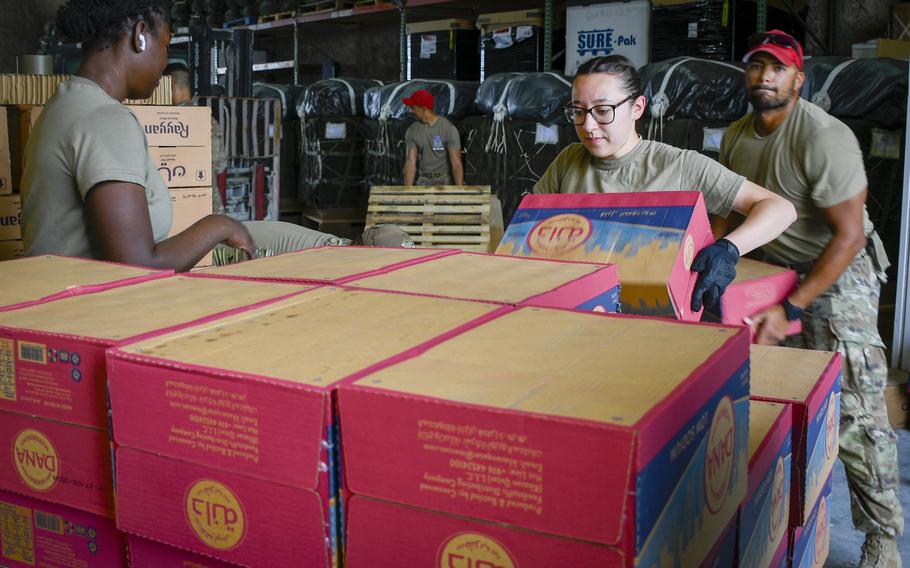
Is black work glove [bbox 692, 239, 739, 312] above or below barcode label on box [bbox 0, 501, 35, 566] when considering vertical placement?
above

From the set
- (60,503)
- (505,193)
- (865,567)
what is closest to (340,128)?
(505,193)

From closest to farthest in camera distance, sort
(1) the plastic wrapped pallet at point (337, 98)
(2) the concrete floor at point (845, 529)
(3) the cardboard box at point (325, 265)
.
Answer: (3) the cardboard box at point (325, 265) → (2) the concrete floor at point (845, 529) → (1) the plastic wrapped pallet at point (337, 98)

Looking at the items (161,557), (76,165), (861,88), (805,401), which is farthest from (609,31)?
(161,557)

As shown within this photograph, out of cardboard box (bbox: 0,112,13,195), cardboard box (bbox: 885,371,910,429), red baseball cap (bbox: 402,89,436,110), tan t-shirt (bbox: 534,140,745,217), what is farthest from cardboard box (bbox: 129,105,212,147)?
red baseball cap (bbox: 402,89,436,110)

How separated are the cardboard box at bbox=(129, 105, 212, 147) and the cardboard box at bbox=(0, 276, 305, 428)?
2.85 meters

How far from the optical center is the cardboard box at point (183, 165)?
163 inches

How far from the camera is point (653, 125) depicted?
728 cm

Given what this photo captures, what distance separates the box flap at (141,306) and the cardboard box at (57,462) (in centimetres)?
13

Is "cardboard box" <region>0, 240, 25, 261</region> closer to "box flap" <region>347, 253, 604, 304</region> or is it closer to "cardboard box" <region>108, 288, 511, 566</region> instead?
"box flap" <region>347, 253, 604, 304</region>

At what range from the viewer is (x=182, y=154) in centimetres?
420

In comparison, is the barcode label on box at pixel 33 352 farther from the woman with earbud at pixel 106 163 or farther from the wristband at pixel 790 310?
the wristband at pixel 790 310

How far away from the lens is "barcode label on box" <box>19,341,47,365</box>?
3.90 feet

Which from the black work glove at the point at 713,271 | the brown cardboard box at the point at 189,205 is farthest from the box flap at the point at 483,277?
the brown cardboard box at the point at 189,205

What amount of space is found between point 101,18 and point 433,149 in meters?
7.11
